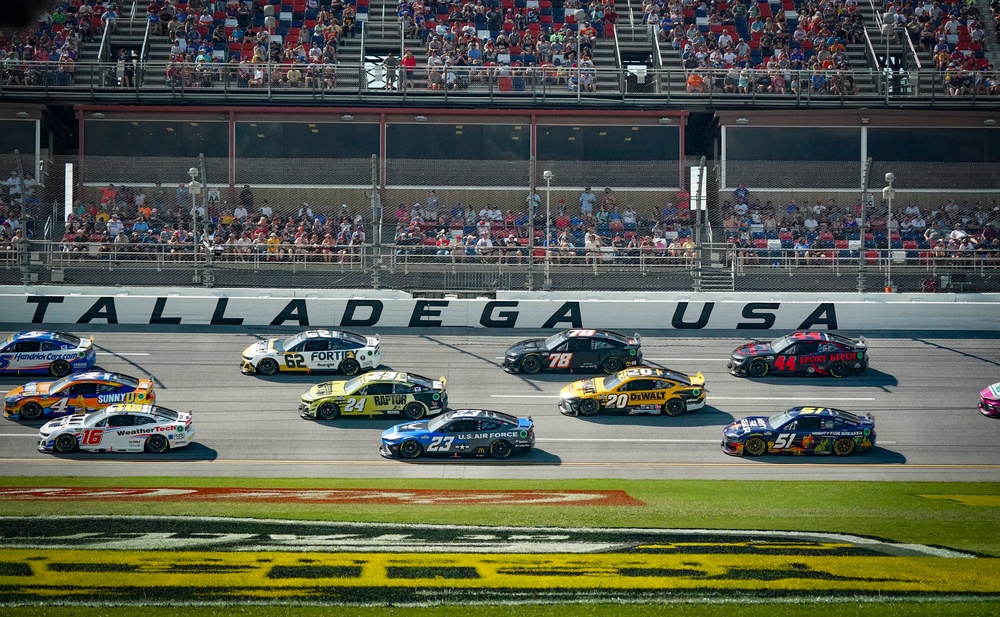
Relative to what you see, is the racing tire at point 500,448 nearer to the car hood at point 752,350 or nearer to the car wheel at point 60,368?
the car hood at point 752,350

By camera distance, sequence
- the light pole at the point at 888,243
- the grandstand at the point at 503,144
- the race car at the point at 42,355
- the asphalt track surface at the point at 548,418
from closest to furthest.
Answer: the asphalt track surface at the point at 548,418 < the race car at the point at 42,355 < the light pole at the point at 888,243 < the grandstand at the point at 503,144

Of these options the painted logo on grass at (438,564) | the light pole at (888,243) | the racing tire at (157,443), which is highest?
the light pole at (888,243)

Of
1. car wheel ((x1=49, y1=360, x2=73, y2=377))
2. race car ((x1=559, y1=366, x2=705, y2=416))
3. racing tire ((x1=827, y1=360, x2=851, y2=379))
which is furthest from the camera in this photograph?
racing tire ((x1=827, y1=360, x2=851, y2=379))

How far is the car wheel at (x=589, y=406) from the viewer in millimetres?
21391

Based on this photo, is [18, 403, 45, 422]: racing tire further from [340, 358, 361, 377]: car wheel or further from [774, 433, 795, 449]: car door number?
[774, 433, 795, 449]: car door number

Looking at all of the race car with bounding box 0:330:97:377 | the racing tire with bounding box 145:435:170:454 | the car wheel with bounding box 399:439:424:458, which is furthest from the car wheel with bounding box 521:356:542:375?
the race car with bounding box 0:330:97:377

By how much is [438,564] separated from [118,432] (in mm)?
10434

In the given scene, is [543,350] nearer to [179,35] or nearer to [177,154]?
[177,154]

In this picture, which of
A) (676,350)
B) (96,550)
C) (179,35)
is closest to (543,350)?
(676,350)

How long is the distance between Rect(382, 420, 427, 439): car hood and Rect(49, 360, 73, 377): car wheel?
8.52 m

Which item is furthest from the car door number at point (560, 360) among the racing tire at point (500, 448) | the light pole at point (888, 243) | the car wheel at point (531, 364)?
the light pole at point (888, 243)

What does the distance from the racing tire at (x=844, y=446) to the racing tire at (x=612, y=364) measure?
585 cm

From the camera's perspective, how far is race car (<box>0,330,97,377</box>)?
74.9ft

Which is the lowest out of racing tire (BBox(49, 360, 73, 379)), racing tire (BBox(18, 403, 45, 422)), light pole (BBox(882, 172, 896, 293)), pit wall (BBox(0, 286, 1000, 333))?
racing tire (BBox(18, 403, 45, 422))
